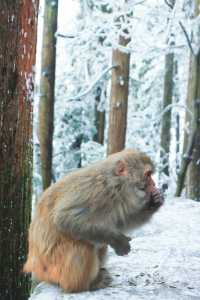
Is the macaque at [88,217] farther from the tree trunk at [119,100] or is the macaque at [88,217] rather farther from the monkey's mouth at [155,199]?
the tree trunk at [119,100]

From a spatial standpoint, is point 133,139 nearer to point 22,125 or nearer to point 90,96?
point 90,96

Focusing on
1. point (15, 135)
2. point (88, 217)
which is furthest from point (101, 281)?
point (15, 135)

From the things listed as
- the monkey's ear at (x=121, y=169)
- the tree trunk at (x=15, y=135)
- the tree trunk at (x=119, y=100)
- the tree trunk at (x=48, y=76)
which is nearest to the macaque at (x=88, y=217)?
the monkey's ear at (x=121, y=169)

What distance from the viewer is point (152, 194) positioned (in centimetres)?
346

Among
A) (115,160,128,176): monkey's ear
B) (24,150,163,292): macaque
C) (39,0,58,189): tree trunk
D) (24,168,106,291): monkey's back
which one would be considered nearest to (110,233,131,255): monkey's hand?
(24,150,163,292): macaque

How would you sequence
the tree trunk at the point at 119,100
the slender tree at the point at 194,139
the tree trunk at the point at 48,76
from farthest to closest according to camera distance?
1. the tree trunk at the point at 48,76
2. the tree trunk at the point at 119,100
3. the slender tree at the point at 194,139

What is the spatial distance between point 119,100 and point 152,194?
618 cm

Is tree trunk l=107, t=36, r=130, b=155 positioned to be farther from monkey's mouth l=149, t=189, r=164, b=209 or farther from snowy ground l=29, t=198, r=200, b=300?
monkey's mouth l=149, t=189, r=164, b=209

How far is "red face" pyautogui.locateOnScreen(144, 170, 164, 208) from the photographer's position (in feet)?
11.3

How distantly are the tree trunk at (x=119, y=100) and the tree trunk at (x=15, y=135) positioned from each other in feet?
19.8

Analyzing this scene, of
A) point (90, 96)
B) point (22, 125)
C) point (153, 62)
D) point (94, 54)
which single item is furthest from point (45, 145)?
Answer: point (153, 62)

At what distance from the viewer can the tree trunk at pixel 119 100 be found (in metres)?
9.53

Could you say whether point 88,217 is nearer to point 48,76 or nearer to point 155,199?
point 155,199

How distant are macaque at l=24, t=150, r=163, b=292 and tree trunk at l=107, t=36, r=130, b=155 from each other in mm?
5950
